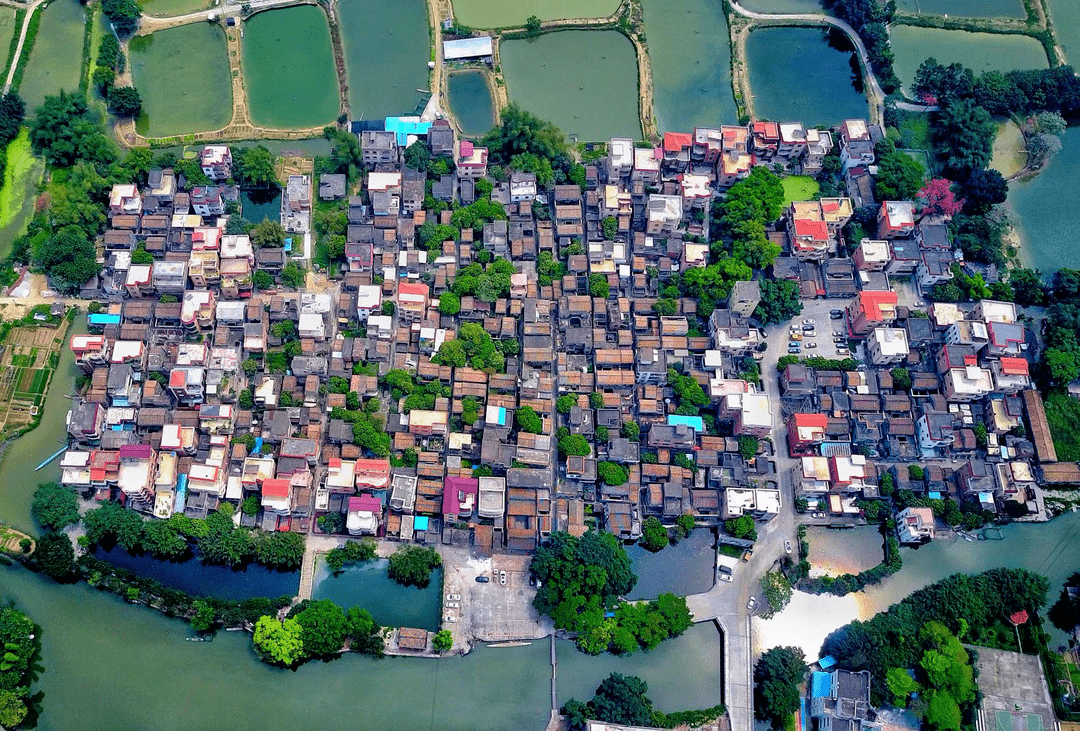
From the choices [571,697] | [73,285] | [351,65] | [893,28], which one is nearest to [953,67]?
[893,28]

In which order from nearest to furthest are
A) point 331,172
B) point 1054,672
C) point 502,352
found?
point 1054,672 → point 502,352 → point 331,172

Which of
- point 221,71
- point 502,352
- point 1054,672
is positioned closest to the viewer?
point 1054,672

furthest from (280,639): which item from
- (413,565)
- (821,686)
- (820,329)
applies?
(820,329)

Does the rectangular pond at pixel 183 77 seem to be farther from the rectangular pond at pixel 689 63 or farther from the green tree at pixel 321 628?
the green tree at pixel 321 628

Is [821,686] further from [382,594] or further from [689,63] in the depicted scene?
[689,63]

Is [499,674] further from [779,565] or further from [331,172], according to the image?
[331,172]

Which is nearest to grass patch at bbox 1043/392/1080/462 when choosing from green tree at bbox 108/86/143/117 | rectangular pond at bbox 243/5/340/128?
rectangular pond at bbox 243/5/340/128
